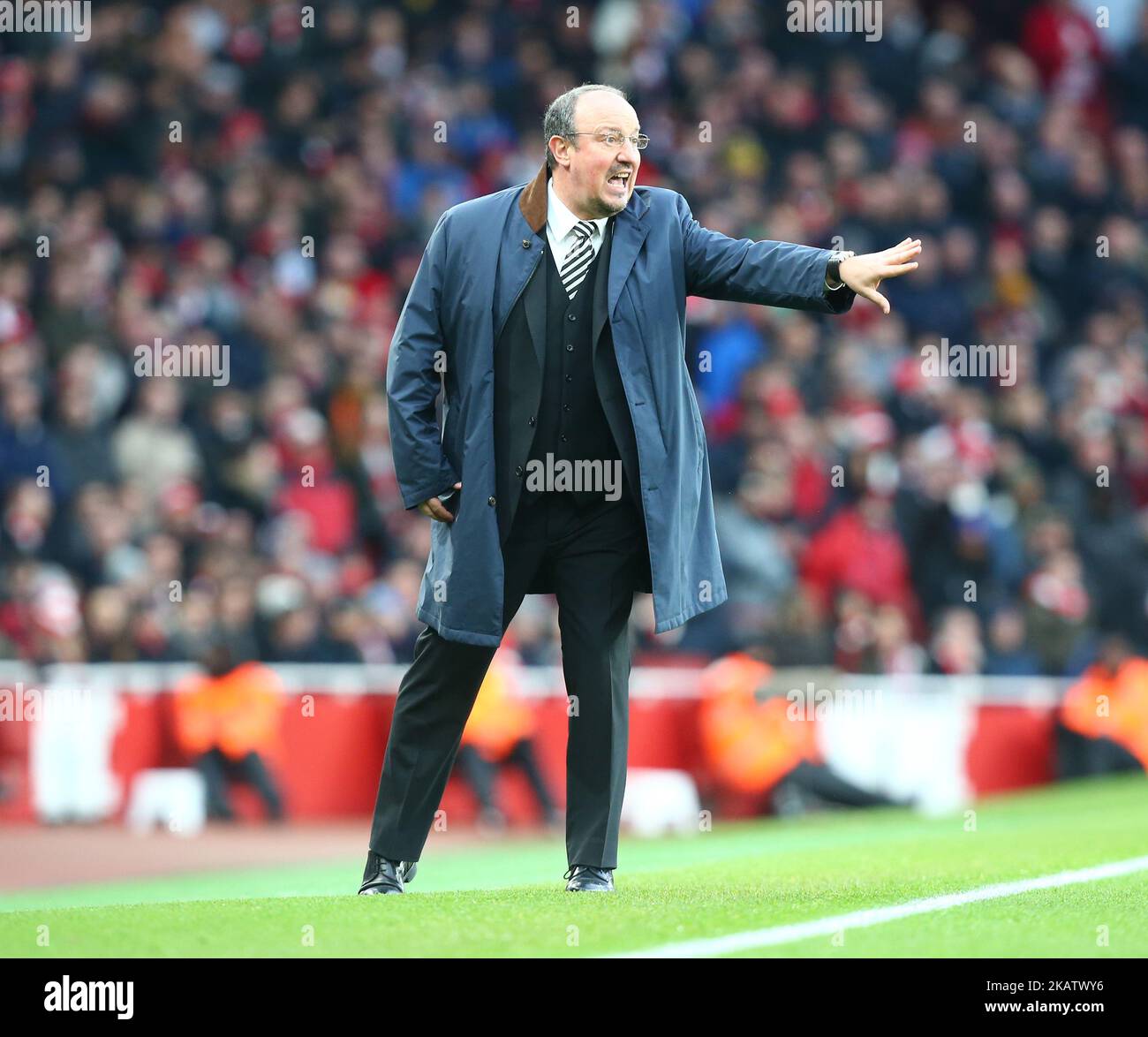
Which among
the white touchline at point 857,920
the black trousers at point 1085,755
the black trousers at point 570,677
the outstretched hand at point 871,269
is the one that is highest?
the outstretched hand at point 871,269

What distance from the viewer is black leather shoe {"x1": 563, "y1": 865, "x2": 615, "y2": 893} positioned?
19.4ft

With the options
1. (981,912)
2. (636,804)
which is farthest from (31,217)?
(981,912)

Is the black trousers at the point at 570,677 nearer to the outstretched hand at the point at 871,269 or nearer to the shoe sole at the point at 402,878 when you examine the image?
the shoe sole at the point at 402,878

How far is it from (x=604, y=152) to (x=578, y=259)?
0.34 meters

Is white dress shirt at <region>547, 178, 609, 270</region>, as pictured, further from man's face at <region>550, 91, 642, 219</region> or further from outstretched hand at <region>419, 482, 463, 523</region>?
outstretched hand at <region>419, 482, 463, 523</region>

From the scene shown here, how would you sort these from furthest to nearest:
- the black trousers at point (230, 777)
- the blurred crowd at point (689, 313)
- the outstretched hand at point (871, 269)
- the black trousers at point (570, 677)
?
the blurred crowd at point (689, 313), the black trousers at point (230, 777), the black trousers at point (570, 677), the outstretched hand at point (871, 269)

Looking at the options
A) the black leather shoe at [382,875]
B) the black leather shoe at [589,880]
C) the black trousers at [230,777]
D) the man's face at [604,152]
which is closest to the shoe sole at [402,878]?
the black leather shoe at [382,875]

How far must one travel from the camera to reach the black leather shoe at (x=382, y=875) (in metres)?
5.91

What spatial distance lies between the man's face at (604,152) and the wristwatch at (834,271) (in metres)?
0.59

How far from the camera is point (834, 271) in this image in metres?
5.66

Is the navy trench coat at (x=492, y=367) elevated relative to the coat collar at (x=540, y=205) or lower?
lower

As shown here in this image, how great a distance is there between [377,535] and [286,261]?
2.56m

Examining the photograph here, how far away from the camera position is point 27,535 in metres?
13.3

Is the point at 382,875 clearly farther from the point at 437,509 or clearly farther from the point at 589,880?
the point at 437,509
